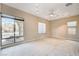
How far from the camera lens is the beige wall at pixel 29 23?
3871 mm

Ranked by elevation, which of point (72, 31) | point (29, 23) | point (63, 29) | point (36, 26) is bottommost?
point (72, 31)

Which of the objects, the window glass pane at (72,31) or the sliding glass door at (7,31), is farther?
the window glass pane at (72,31)

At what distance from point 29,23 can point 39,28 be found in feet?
1.85

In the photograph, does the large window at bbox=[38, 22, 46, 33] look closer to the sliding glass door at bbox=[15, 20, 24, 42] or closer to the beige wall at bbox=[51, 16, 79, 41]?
the beige wall at bbox=[51, 16, 79, 41]

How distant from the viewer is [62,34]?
433 cm

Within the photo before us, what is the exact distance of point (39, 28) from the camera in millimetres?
3900

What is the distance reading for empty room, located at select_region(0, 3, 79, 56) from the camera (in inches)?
151

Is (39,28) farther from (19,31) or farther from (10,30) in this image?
(10,30)

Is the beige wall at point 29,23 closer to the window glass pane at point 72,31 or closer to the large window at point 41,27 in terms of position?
the large window at point 41,27

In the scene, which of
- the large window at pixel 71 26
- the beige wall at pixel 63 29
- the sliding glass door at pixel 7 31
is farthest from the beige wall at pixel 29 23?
the large window at pixel 71 26

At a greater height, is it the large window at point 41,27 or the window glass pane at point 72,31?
the large window at point 41,27

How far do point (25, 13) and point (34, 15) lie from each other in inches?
16.5

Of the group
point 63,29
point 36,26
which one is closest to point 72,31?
point 63,29

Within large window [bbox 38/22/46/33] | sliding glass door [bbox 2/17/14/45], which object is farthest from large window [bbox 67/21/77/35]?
sliding glass door [bbox 2/17/14/45]
